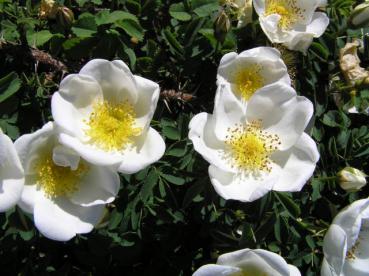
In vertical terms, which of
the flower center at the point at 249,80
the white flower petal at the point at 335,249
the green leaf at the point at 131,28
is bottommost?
the white flower petal at the point at 335,249

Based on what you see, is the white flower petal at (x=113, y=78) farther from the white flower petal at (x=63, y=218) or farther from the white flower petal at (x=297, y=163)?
the white flower petal at (x=297, y=163)

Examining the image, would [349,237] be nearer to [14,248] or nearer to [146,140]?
[146,140]

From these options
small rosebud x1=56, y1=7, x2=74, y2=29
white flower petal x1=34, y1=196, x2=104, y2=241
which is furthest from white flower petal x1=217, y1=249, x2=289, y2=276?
small rosebud x1=56, y1=7, x2=74, y2=29

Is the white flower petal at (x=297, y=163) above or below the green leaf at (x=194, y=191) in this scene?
above

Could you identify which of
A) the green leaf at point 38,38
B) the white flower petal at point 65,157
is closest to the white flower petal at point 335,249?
the white flower petal at point 65,157

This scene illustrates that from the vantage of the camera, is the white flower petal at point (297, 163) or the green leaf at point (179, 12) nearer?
the white flower petal at point (297, 163)

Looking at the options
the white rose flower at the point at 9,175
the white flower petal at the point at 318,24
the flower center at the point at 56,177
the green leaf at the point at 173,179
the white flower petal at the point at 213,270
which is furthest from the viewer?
the white flower petal at the point at 318,24

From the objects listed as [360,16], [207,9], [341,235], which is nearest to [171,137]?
[207,9]
